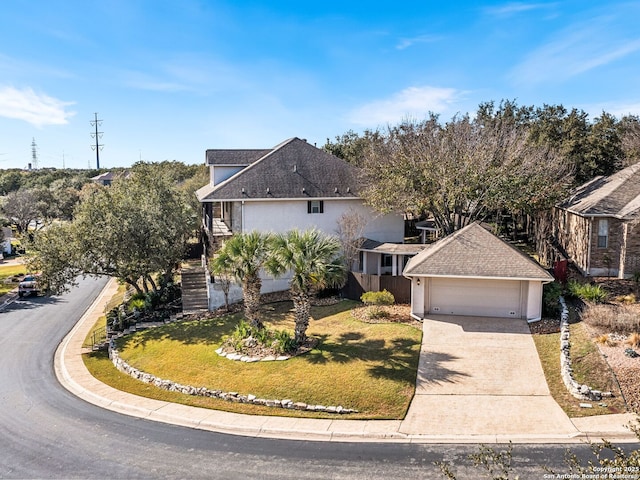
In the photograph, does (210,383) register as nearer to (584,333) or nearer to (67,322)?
(584,333)

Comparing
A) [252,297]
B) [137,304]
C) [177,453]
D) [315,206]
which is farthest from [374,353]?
[137,304]

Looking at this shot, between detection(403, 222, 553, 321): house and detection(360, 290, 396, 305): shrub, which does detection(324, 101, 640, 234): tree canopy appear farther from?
detection(360, 290, 396, 305): shrub

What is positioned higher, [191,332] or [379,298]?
[379,298]

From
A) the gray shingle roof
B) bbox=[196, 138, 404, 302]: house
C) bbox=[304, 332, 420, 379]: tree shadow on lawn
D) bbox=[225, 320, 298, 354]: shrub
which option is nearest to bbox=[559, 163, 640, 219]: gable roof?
bbox=[196, 138, 404, 302]: house

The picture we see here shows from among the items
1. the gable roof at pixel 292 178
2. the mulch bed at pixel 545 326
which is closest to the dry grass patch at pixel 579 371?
the mulch bed at pixel 545 326

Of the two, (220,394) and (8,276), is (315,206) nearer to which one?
(220,394)
